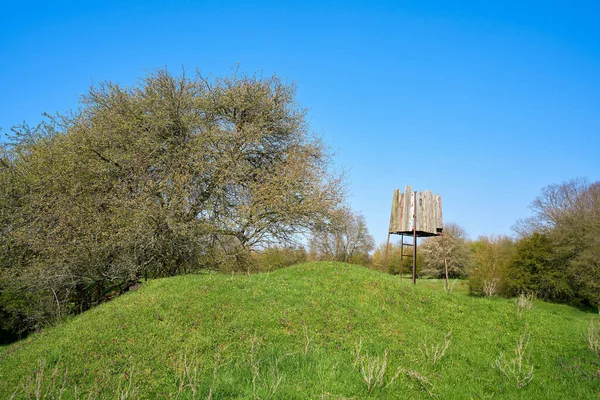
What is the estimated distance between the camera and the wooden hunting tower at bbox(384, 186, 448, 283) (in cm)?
1914

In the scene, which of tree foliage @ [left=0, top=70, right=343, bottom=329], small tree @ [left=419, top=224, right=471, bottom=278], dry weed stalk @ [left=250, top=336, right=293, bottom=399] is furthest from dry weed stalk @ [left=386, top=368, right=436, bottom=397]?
small tree @ [left=419, top=224, right=471, bottom=278]

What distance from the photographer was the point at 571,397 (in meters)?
7.36

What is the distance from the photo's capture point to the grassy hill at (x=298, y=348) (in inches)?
289

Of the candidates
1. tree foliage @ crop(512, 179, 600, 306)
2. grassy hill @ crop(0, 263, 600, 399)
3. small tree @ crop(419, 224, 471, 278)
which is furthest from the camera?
small tree @ crop(419, 224, 471, 278)

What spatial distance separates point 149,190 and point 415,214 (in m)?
11.6

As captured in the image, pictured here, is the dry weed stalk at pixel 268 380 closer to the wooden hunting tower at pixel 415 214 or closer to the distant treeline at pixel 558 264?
the wooden hunting tower at pixel 415 214

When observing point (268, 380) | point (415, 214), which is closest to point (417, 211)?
point (415, 214)

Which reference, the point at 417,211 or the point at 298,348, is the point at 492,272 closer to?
the point at 417,211

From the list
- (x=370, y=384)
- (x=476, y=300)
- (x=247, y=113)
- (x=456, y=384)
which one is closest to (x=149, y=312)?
(x=370, y=384)

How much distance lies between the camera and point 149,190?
16.6m

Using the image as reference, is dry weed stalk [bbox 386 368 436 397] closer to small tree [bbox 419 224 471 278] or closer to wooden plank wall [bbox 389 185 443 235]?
wooden plank wall [bbox 389 185 443 235]

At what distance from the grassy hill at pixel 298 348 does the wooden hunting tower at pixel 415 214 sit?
20.0 ft

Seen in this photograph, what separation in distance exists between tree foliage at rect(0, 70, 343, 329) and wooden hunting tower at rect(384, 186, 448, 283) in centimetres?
309

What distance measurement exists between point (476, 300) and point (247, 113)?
13.5 m
